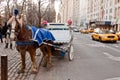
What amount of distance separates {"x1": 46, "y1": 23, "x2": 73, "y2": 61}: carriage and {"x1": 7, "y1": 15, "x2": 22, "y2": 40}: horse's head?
409 cm

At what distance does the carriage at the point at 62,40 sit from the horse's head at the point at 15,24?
4090 millimetres

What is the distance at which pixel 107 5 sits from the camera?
9031 centimetres

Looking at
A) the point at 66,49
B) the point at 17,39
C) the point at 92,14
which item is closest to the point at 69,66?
the point at 66,49

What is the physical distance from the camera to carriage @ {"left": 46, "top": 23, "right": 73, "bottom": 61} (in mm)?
13969

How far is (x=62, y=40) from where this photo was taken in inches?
580

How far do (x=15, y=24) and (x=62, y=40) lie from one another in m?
5.75

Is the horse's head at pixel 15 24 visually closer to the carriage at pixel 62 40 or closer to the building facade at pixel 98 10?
the carriage at pixel 62 40

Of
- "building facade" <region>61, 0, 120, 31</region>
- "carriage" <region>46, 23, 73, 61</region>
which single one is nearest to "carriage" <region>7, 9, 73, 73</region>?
"carriage" <region>46, 23, 73, 61</region>

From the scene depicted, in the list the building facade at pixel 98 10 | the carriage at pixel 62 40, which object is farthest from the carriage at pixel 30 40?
the building facade at pixel 98 10

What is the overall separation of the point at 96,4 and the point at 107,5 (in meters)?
19.2

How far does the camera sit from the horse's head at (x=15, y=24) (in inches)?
359

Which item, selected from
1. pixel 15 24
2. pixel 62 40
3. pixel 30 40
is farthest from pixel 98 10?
pixel 15 24

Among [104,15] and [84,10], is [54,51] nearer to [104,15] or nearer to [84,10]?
[104,15]

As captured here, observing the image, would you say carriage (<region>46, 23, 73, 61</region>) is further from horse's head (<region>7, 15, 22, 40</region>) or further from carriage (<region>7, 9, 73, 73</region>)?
horse's head (<region>7, 15, 22, 40</region>)
